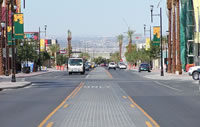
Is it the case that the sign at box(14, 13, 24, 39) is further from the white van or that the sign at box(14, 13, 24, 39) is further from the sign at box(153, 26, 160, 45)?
the sign at box(153, 26, 160, 45)

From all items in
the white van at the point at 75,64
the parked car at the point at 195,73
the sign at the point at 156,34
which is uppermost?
the sign at the point at 156,34

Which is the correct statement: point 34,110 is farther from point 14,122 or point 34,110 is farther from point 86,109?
point 14,122

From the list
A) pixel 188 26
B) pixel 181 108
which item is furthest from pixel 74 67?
pixel 181 108

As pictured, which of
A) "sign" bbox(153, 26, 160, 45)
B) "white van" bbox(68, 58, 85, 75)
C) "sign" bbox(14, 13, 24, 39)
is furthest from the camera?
"white van" bbox(68, 58, 85, 75)

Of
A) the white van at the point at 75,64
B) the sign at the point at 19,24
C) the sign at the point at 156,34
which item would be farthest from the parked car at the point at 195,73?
the white van at the point at 75,64

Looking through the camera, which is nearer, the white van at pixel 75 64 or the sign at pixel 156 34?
the sign at pixel 156 34

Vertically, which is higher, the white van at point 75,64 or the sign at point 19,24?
the sign at point 19,24

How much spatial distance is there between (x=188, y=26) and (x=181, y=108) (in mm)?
67006

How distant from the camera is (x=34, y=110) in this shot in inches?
711

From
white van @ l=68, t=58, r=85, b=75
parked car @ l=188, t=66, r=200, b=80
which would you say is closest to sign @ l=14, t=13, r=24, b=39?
white van @ l=68, t=58, r=85, b=75

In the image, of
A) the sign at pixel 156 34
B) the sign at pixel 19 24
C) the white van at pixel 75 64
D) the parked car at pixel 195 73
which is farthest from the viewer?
the white van at pixel 75 64

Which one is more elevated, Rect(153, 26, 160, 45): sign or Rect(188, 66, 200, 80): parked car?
Rect(153, 26, 160, 45): sign

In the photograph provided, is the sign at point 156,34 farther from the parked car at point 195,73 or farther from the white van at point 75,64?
the parked car at point 195,73

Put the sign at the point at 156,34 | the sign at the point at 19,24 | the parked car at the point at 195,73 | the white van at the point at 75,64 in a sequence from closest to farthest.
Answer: the parked car at the point at 195,73 < the sign at the point at 19,24 < the sign at the point at 156,34 < the white van at the point at 75,64
